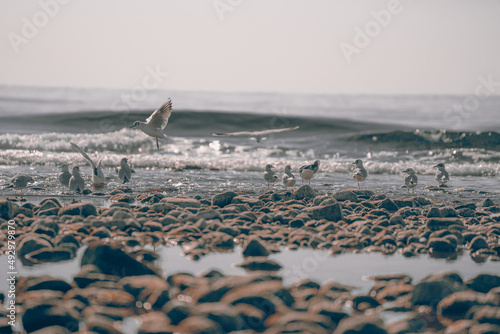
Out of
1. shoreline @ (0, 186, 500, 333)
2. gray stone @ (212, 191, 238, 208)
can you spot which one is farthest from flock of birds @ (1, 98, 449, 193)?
gray stone @ (212, 191, 238, 208)

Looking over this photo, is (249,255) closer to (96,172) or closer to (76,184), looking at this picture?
(76,184)

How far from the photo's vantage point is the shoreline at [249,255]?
17.2 ft

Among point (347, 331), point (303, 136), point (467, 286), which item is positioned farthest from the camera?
point (303, 136)

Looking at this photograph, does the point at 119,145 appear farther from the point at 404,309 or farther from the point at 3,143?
the point at 404,309

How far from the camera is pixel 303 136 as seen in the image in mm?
31672

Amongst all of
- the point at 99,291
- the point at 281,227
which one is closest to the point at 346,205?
the point at 281,227

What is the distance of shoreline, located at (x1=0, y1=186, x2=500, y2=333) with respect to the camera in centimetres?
523

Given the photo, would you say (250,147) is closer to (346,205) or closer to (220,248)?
(346,205)

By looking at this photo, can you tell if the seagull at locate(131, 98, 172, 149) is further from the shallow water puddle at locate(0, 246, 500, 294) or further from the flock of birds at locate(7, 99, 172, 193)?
the shallow water puddle at locate(0, 246, 500, 294)

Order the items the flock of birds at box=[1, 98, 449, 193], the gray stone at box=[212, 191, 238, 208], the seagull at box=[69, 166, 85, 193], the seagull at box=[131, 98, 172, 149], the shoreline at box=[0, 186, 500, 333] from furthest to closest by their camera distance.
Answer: the seagull at box=[131, 98, 172, 149] < the flock of birds at box=[1, 98, 449, 193] < the seagull at box=[69, 166, 85, 193] < the gray stone at box=[212, 191, 238, 208] < the shoreline at box=[0, 186, 500, 333]

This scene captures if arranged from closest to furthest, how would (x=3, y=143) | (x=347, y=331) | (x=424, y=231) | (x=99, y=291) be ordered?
(x=347, y=331), (x=99, y=291), (x=424, y=231), (x=3, y=143)

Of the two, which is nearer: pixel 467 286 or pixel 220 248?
pixel 467 286

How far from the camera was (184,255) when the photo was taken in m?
7.54

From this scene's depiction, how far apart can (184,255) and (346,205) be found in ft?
14.0
